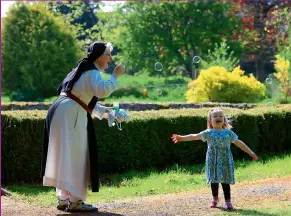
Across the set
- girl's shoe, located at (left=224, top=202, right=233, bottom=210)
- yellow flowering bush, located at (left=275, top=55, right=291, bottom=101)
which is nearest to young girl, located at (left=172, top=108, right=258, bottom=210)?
girl's shoe, located at (left=224, top=202, right=233, bottom=210)

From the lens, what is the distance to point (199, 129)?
1174 centimetres

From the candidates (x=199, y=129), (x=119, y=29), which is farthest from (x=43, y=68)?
(x=199, y=129)

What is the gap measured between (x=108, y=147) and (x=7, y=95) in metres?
22.8

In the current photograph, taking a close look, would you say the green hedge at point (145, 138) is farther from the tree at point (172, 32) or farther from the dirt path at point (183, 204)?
the tree at point (172, 32)

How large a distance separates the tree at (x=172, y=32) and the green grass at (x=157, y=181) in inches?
914

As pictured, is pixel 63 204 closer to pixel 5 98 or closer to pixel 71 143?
pixel 71 143

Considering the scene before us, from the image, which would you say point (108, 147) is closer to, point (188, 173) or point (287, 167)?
point (188, 173)

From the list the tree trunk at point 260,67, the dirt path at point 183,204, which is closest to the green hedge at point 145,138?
the dirt path at point 183,204

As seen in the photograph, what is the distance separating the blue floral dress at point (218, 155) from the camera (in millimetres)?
7055

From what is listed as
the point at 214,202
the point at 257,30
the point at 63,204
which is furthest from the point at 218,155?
the point at 257,30

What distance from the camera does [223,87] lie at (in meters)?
20.1

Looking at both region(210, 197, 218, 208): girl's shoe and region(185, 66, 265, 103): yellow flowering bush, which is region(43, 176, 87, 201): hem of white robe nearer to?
region(210, 197, 218, 208): girl's shoe

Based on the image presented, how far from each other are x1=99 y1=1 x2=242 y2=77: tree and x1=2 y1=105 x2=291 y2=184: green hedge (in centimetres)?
2119

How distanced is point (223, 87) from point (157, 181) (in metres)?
10.7
